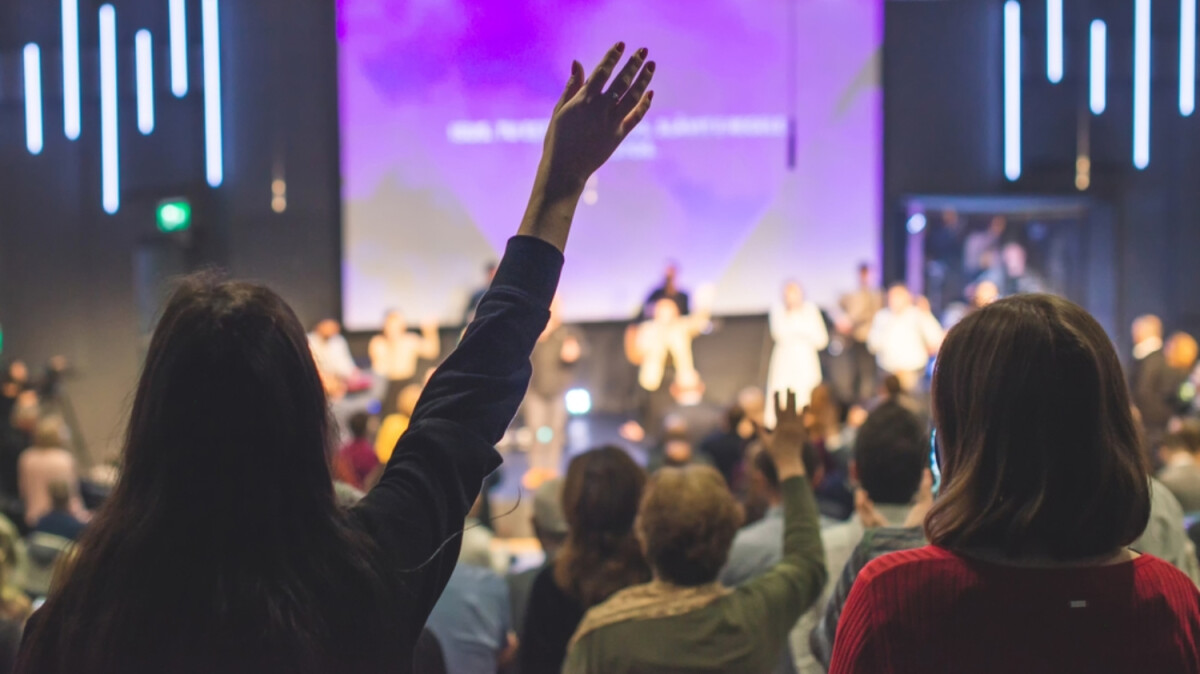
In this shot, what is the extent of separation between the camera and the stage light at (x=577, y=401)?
35.1 ft

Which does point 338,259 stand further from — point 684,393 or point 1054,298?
point 1054,298

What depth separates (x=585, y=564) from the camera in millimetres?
2691

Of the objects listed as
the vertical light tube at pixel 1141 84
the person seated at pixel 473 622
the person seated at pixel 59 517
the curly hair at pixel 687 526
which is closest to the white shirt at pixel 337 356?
the person seated at pixel 59 517

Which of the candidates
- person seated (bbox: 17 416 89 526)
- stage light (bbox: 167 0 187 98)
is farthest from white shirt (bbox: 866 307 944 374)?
stage light (bbox: 167 0 187 98)

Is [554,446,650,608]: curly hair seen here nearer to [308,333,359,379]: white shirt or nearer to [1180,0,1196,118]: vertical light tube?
[308,333,359,379]: white shirt

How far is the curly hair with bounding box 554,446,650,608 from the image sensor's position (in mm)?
2666

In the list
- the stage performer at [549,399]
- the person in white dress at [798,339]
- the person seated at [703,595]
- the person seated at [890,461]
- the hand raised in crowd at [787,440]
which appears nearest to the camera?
the person seated at [703,595]

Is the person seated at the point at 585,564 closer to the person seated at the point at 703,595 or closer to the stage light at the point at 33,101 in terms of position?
the person seated at the point at 703,595

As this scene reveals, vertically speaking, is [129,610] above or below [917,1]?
below

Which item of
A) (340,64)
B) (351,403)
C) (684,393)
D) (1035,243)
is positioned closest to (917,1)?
(1035,243)

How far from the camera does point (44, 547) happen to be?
4305 millimetres

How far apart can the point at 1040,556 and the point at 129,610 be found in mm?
928

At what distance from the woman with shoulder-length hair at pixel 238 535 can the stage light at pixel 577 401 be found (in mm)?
9535

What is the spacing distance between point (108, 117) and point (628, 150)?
527cm
